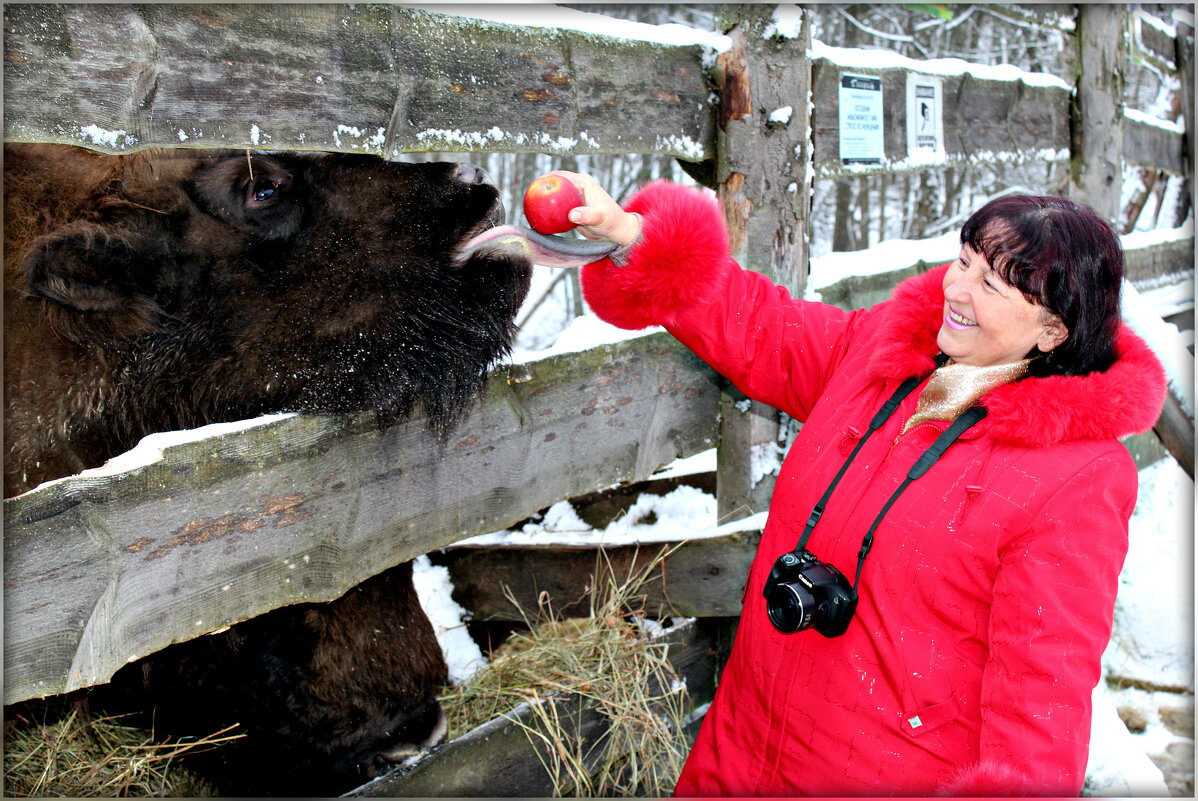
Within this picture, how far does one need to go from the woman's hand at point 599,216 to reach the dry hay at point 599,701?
46.6 inches

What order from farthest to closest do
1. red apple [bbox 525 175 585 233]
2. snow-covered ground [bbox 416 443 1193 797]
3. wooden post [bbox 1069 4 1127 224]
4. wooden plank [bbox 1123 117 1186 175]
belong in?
wooden plank [bbox 1123 117 1186 175] → wooden post [bbox 1069 4 1127 224] → snow-covered ground [bbox 416 443 1193 797] → red apple [bbox 525 175 585 233]

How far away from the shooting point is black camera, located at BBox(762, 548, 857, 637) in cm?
207

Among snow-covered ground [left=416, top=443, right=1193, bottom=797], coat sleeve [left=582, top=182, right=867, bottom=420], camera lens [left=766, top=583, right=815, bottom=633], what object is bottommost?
snow-covered ground [left=416, top=443, right=1193, bottom=797]

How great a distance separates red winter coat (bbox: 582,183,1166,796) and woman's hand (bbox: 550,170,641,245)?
6 centimetres

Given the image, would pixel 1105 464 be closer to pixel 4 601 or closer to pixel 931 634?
pixel 931 634

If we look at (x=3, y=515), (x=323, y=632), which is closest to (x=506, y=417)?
(x=323, y=632)

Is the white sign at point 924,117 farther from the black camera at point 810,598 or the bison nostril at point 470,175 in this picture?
the black camera at point 810,598

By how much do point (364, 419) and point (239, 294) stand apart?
0.53m

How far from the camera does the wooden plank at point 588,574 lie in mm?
3129

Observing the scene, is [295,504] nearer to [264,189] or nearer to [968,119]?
[264,189]

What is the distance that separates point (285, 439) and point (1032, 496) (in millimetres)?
1713

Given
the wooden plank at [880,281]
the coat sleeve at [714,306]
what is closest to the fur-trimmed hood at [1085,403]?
the coat sleeve at [714,306]

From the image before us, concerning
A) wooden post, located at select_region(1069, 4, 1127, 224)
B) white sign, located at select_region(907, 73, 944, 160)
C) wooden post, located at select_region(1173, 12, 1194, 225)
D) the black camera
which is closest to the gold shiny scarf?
the black camera

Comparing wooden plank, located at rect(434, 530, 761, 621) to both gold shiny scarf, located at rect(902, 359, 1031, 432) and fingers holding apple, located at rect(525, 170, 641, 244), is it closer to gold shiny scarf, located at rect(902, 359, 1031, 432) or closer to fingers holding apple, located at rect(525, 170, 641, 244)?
gold shiny scarf, located at rect(902, 359, 1031, 432)
